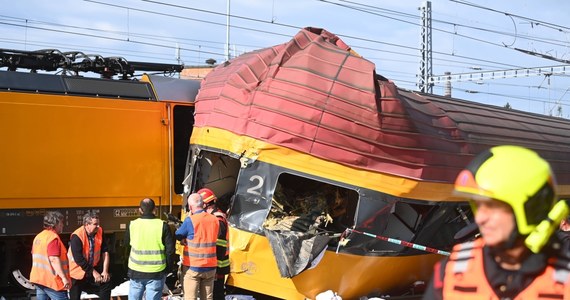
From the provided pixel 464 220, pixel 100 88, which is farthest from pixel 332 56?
pixel 100 88

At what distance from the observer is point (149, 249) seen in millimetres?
6879

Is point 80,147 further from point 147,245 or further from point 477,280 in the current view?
point 477,280

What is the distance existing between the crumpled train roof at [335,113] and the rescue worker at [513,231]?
5.09 meters

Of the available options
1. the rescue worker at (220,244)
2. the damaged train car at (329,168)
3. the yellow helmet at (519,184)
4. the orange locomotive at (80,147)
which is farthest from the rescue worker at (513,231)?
the orange locomotive at (80,147)

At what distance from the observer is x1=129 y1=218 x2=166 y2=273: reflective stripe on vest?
6.84 meters

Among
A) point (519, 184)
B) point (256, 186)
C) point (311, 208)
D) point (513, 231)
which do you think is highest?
point (519, 184)

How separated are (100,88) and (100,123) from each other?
1.71 ft

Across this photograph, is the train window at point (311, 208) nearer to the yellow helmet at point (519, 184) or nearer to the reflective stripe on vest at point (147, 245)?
the reflective stripe on vest at point (147, 245)

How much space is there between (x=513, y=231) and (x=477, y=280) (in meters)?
0.19

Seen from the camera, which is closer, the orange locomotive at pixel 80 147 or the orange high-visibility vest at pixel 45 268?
the orange high-visibility vest at pixel 45 268

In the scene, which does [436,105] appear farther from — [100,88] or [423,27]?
[423,27]

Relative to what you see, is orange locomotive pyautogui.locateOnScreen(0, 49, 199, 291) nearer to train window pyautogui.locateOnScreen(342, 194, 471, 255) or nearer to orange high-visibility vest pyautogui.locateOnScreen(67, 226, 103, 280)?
orange high-visibility vest pyautogui.locateOnScreen(67, 226, 103, 280)

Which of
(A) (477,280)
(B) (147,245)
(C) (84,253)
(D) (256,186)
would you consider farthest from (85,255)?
(A) (477,280)

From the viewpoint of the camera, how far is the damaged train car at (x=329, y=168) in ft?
23.6
